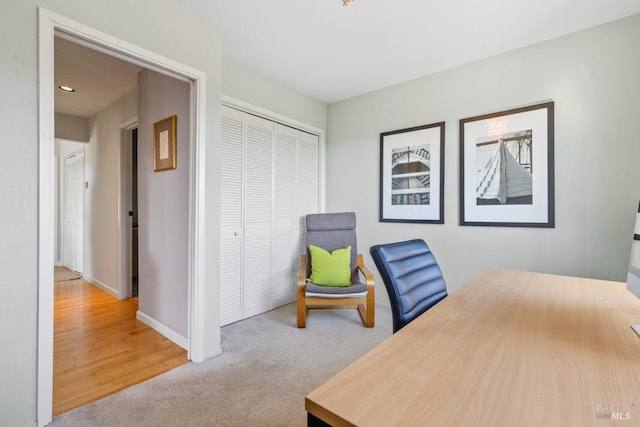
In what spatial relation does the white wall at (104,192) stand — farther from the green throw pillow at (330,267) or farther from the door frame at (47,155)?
the green throw pillow at (330,267)

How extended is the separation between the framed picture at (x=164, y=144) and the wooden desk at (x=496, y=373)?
231 cm

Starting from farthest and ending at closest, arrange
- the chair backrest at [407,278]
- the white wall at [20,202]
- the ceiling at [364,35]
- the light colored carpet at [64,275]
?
the light colored carpet at [64,275] < the ceiling at [364,35] < the white wall at [20,202] < the chair backrest at [407,278]

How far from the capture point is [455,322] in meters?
0.99

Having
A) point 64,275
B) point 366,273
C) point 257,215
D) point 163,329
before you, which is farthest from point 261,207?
point 64,275

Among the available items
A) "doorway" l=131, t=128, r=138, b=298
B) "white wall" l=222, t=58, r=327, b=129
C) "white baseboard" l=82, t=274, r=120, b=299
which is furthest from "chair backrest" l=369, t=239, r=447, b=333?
"white baseboard" l=82, t=274, r=120, b=299

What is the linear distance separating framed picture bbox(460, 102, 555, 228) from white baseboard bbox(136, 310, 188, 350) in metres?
2.68

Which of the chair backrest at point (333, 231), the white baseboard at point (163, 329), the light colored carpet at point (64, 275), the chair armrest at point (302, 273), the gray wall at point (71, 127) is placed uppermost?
the gray wall at point (71, 127)

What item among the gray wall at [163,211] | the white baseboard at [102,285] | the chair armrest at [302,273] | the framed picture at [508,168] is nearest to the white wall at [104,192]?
the white baseboard at [102,285]

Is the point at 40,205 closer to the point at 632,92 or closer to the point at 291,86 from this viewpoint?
the point at 291,86

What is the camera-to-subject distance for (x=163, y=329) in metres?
2.56

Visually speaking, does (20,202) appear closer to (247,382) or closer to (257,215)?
(247,382)

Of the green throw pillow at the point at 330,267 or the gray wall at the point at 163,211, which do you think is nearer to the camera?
the gray wall at the point at 163,211

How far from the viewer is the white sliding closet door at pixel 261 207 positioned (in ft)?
9.23

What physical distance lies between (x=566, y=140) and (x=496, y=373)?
2375 mm
